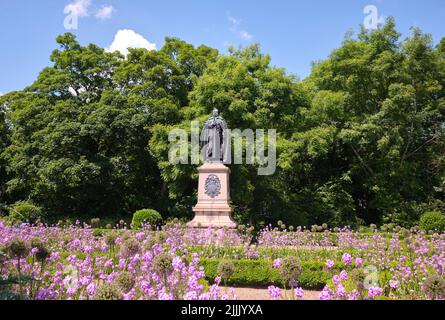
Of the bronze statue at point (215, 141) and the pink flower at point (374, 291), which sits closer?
the pink flower at point (374, 291)

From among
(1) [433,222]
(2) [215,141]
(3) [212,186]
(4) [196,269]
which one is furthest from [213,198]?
(1) [433,222]

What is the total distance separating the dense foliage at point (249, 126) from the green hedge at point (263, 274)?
35.8 feet

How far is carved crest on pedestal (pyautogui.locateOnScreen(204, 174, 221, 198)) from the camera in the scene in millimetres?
14922

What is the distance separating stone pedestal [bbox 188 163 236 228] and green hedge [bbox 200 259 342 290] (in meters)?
5.81

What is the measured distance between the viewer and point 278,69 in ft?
72.6

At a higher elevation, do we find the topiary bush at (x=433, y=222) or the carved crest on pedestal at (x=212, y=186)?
the carved crest on pedestal at (x=212, y=186)

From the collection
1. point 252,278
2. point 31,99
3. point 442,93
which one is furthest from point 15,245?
point 442,93

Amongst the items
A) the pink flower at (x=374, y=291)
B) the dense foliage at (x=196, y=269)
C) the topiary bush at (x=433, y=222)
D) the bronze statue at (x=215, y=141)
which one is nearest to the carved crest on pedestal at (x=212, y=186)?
the bronze statue at (x=215, y=141)

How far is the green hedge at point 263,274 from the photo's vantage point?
7918mm

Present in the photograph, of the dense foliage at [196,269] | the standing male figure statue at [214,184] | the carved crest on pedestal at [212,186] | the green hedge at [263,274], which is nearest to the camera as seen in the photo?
the dense foliage at [196,269]

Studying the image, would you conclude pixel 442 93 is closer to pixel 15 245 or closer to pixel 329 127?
pixel 329 127

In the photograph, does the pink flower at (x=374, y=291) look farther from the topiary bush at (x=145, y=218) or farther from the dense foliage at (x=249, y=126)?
the dense foliage at (x=249, y=126)

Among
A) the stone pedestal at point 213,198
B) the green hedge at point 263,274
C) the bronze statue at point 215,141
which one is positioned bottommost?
the green hedge at point 263,274
